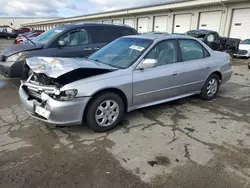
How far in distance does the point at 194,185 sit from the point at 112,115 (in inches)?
66.9

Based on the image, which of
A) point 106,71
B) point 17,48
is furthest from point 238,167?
point 17,48

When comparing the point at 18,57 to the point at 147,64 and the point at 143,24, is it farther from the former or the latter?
the point at 143,24

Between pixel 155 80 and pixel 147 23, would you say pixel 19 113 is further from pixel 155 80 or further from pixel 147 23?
pixel 147 23

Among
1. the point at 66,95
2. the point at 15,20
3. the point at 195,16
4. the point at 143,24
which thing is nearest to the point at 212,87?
the point at 66,95

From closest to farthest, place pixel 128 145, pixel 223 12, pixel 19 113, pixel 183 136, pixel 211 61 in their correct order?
pixel 128 145, pixel 183 136, pixel 19 113, pixel 211 61, pixel 223 12

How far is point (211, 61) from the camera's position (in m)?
5.05

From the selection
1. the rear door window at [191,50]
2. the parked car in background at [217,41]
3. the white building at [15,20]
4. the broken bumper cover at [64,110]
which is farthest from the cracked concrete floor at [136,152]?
the white building at [15,20]

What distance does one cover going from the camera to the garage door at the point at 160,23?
22520mm

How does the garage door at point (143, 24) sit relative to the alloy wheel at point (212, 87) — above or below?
above

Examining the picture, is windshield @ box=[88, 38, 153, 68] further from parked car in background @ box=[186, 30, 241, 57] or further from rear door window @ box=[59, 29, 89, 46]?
parked car in background @ box=[186, 30, 241, 57]

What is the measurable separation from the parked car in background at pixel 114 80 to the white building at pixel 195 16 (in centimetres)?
1342

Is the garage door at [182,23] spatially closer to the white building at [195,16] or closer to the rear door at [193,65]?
the white building at [195,16]

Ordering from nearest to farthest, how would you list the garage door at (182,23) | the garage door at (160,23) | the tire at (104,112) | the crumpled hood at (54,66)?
1. the crumpled hood at (54,66)
2. the tire at (104,112)
3. the garage door at (182,23)
4. the garage door at (160,23)

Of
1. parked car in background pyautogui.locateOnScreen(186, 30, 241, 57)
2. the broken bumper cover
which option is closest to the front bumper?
the broken bumper cover
